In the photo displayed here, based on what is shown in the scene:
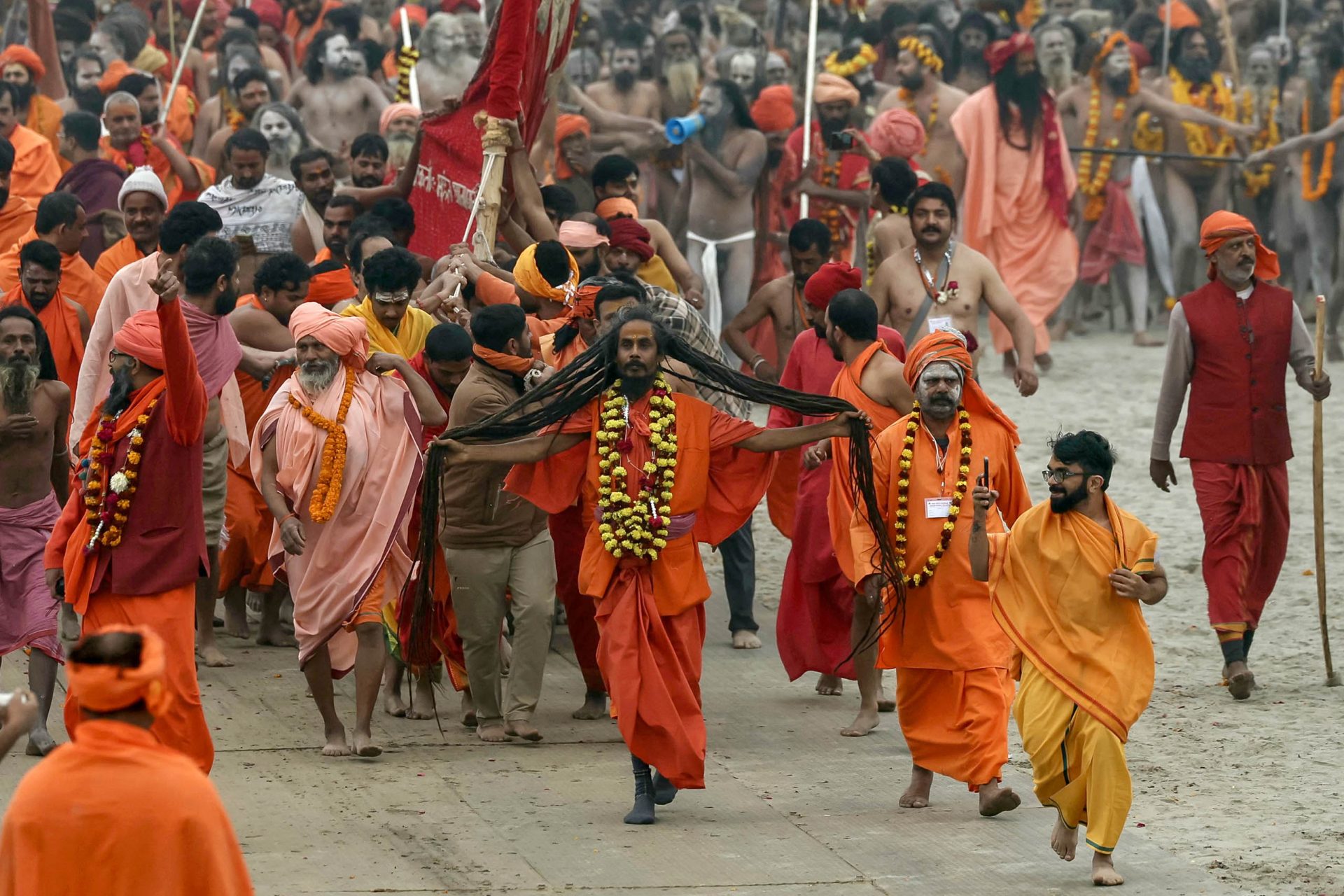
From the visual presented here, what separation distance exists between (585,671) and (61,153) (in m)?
6.20

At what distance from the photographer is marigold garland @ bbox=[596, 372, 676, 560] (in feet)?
24.3

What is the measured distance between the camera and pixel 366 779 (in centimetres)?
795

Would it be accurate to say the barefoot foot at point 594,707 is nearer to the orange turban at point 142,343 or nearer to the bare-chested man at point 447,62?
the orange turban at point 142,343

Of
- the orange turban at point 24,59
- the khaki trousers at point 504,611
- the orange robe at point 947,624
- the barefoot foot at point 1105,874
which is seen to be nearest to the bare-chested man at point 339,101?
the orange turban at point 24,59

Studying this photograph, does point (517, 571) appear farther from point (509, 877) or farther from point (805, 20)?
point (805, 20)

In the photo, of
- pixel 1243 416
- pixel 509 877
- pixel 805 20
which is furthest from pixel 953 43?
pixel 509 877

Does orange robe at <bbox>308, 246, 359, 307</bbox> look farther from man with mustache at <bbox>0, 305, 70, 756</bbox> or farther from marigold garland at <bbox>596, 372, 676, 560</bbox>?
marigold garland at <bbox>596, 372, 676, 560</bbox>

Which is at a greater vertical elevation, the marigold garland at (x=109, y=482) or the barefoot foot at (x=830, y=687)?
the marigold garland at (x=109, y=482)

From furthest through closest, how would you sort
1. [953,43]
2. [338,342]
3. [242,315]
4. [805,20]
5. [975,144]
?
[805,20] < [953,43] < [975,144] < [242,315] < [338,342]

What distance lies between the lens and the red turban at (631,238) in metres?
10.6

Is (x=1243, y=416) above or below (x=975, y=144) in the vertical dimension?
below

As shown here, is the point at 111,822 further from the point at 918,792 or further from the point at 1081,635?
the point at 918,792

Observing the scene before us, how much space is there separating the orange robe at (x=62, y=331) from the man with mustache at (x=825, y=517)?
3.08 metres

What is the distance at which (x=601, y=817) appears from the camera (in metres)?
7.55
